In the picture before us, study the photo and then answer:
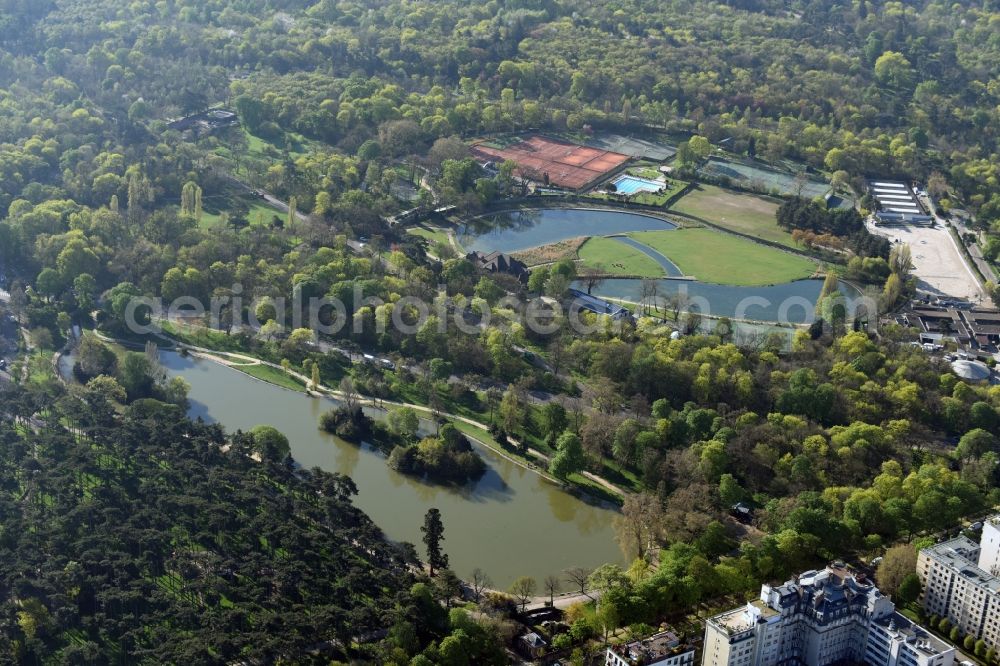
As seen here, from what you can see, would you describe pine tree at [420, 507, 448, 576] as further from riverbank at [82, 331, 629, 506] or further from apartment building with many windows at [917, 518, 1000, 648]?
apartment building with many windows at [917, 518, 1000, 648]

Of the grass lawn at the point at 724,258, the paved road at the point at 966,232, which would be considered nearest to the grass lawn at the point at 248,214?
the grass lawn at the point at 724,258

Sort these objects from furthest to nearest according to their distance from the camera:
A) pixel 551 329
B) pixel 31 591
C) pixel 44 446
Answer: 1. pixel 551 329
2. pixel 44 446
3. pixel 31 591

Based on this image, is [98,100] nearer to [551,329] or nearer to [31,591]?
[551,329]

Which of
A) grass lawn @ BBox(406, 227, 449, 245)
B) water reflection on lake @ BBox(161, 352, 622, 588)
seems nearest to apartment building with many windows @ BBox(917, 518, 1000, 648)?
water reflection on lake @ BBox(161, 352, 622, 588)

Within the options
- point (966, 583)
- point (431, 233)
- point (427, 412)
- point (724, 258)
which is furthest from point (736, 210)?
point (966, 583)

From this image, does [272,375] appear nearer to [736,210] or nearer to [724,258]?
[724,258]

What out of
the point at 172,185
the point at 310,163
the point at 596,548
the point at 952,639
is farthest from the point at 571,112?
the point at 952,639

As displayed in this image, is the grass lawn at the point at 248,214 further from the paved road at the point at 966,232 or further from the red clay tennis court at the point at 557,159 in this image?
the paved road at the point at 966,232
